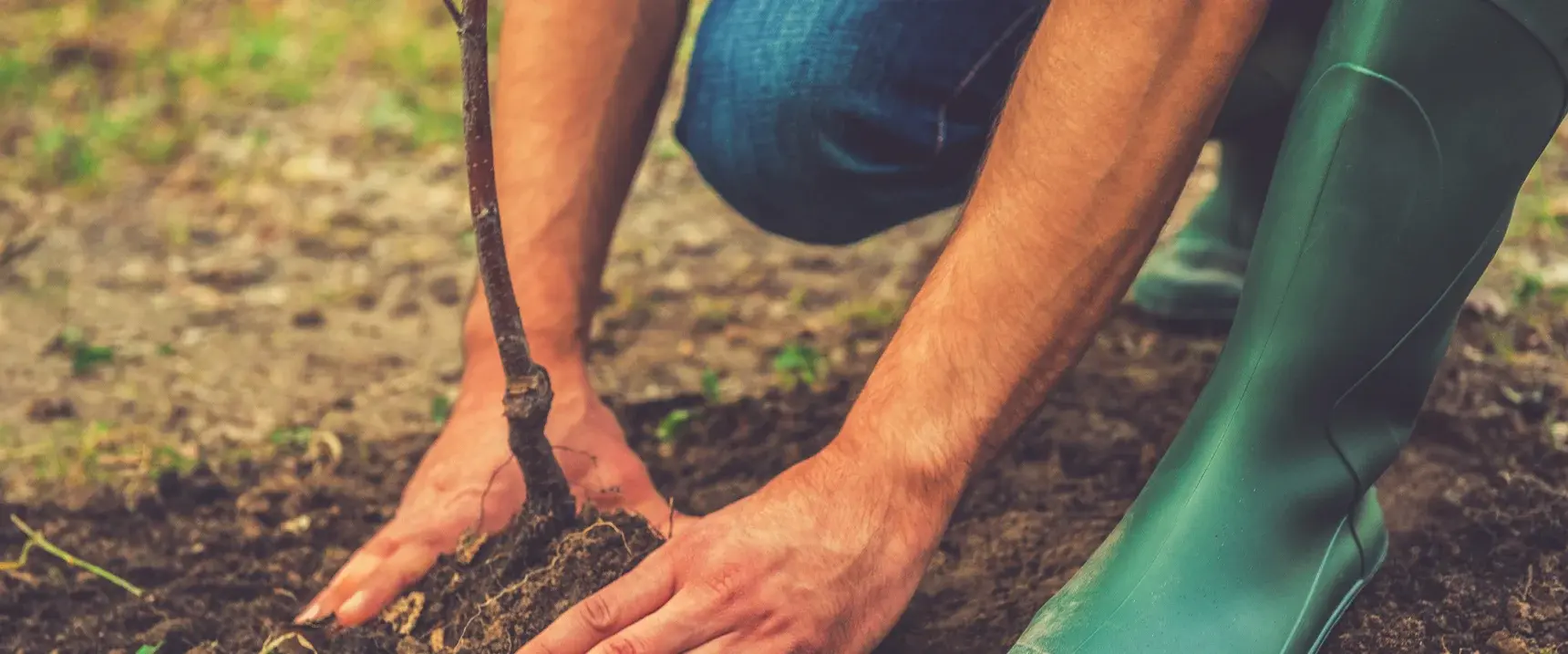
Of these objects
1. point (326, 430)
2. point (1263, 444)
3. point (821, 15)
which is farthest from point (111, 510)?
point (1263, 444)

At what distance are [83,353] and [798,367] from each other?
1.27m

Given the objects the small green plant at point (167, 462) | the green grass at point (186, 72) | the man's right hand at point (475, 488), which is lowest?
the green grass at point (186, 72)

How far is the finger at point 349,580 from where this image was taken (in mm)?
1448

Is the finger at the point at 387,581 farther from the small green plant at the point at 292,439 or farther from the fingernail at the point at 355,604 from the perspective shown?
the small green plant at the point at 292,439

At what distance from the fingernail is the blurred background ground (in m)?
0.73

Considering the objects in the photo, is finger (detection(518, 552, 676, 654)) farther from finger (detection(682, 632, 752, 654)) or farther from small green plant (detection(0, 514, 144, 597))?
small green plant (detection(0, 514, 144, 597))

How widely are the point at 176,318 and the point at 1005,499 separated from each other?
172 cm

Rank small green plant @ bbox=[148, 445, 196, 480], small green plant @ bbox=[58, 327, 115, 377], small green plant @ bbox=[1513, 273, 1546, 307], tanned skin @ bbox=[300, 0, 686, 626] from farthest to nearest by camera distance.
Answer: small green plant @ bbox=[58, 327, 115, 377] < small green plant @ bbox=[1513, 273, 1546, 307] < small green plant @ bbox=[148, 445, 196, 480] < tanned skin @ bbox=[300, 0, 686, 626]

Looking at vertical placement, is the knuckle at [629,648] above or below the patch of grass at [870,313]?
Answer: above

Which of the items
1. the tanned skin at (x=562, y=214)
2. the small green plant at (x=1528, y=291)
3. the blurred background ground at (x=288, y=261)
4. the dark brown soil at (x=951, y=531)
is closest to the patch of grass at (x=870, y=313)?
the blurred background ground at (x=288, y=261)

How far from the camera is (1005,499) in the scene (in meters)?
1.75

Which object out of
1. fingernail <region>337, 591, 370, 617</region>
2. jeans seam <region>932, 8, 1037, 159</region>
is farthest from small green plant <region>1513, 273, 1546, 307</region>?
fingernail <region>337, 591, 370, 617</region>

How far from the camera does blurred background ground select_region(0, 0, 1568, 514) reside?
7.48 feet

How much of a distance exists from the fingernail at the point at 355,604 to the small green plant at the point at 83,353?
126 centimetres
